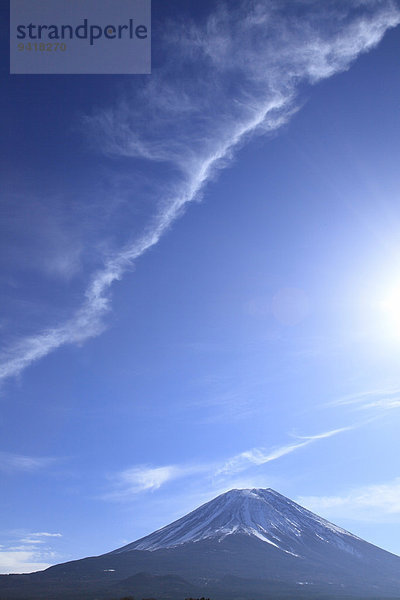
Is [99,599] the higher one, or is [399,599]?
[99,599]

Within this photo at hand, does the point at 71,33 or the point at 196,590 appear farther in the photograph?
the point at 196,590

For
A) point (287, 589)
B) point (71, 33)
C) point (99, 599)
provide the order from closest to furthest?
point (71, 33) < point (99, 599) < point (287, 589)

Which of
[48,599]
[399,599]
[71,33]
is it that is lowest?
[399,599]

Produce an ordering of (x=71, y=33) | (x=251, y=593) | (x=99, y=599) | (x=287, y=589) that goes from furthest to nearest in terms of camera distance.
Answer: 1. (x=287, y=589)
2. (x=251, y=593)
3. (x=99, y=599)
4. (x=71, y=33)

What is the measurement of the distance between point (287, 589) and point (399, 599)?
40.4 metres

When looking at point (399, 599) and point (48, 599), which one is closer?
point (48, 599)

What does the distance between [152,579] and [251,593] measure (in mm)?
37659

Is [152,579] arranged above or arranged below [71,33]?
below

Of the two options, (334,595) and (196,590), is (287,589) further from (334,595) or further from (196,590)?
(196,590)

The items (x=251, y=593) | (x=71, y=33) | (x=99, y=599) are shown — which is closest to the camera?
(x=71, y=33)

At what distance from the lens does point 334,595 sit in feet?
616

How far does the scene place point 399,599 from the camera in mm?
185625

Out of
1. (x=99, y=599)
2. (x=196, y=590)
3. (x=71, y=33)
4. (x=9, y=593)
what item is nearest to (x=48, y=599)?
(x=99, y=599)

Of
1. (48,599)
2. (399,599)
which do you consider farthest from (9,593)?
(399,599)
